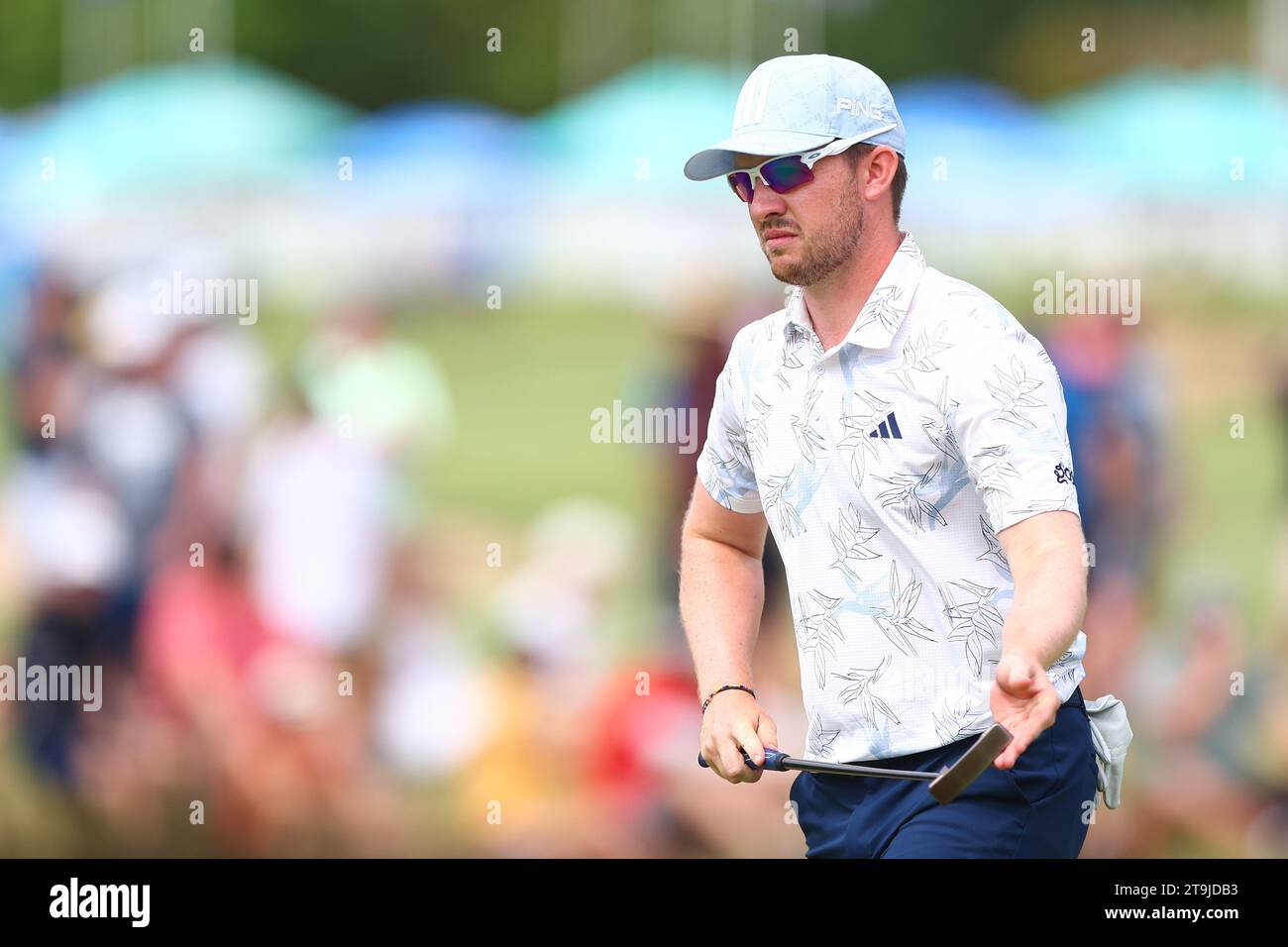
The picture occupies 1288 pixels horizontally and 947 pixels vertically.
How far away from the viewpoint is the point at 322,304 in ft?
18.4

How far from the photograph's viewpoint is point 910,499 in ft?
8.63

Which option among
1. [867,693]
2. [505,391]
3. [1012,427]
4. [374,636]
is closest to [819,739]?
[867,693]

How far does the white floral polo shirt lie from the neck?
3 cm

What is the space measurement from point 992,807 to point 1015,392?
1.98ft

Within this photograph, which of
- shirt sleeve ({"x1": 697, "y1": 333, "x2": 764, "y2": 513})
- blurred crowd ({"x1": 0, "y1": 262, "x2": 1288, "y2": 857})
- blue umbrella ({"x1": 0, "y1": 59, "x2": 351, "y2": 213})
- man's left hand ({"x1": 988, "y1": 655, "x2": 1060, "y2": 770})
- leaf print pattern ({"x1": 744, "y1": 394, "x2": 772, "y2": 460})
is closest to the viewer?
man's left hand ({"x1": 988, "y1": 655, "x2": 1060, "y2": 770})

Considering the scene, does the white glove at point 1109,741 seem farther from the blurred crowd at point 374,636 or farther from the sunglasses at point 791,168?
the blurred crowd at point 374,636

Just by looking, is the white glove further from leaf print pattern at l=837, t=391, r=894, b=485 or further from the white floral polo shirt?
leaf print pattern at l=837, t=391, r=894, b=485

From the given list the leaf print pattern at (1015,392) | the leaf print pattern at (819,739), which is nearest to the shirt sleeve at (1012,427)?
the leaf print pattern at (1015,392)

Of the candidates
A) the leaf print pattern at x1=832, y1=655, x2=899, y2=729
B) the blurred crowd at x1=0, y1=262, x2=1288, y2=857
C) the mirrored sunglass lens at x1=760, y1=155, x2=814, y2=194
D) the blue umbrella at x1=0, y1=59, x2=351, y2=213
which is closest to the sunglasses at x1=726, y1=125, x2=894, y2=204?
the mirrored sunglass lens at x1=760, y1=155, x2=814, y2=194

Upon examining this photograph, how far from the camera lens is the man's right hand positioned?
264cm

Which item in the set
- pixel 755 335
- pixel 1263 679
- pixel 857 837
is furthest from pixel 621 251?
pixel 857 837

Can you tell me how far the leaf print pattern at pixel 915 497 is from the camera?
8.61ft

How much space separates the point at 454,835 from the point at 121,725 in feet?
3.43

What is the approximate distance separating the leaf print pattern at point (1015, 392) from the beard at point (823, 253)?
1.13 feet
